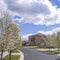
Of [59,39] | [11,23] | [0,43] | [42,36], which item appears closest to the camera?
[0,43]

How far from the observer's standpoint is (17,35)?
1065 inches

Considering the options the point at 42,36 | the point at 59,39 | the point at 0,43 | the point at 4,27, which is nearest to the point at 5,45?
the point at 0,43

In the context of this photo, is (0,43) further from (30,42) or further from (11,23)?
(30,42)

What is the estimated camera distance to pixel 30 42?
153375 millimetres

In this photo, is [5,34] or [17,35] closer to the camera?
[5,34]

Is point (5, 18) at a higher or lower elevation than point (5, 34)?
higher

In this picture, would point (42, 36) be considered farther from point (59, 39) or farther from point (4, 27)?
point (4, 27)

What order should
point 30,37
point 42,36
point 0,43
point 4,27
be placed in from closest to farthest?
point 0,43, point 4,27, point 42,36, point 30,37

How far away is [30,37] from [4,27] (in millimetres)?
131650

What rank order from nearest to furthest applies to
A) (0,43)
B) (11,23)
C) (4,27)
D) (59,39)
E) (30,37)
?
(0,43) → (4,27) → (11,23) → (59,39) → (30,37)

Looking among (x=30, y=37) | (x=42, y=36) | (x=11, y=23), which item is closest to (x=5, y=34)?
(x=11, y=23)

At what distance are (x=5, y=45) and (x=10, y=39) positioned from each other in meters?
1.20

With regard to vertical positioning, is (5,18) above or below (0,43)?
above

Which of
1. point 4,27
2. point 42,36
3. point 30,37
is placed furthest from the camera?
point 30,37
